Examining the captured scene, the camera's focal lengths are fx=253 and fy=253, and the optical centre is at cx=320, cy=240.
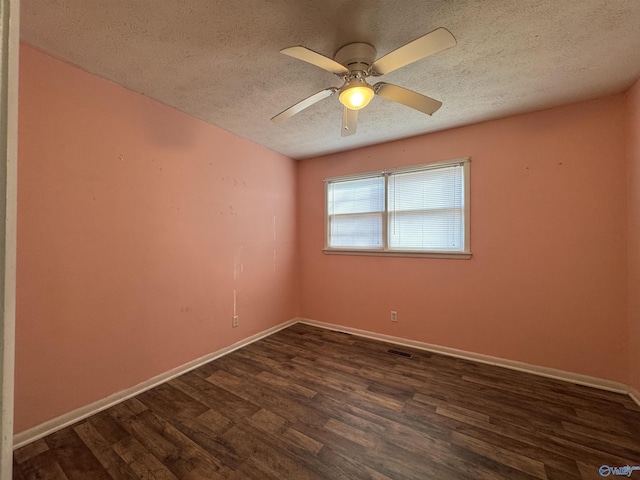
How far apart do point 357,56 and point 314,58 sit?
339 mm

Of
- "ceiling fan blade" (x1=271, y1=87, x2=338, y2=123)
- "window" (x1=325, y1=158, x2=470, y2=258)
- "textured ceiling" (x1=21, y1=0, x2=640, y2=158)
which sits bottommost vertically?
"window" (x1=325, y1=158, x2=470, y2=258)

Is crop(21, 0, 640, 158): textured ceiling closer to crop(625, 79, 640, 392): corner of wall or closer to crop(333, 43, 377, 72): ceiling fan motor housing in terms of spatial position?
A: crop(333, 43, 377, 72): ceiling fan motor housing

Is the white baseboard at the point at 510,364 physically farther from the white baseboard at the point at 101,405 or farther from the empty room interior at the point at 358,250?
the white baseboard at the point at 101,405

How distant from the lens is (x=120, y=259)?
6.83 ft

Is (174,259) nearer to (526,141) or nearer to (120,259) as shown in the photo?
(120,259)

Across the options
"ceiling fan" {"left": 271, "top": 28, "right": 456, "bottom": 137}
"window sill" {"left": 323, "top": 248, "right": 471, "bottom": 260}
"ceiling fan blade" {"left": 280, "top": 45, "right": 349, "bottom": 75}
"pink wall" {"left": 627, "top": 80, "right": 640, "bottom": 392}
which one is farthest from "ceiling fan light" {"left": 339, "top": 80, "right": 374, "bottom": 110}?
"pink wall" {"left": 627, "top": 80, "right": 640, "bottom": 392}

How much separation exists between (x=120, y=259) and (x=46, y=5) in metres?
1.61

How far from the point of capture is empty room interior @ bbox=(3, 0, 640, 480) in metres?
1.51

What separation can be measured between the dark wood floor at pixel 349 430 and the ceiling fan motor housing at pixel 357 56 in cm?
245

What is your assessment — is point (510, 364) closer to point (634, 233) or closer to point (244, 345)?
point (634, 233)

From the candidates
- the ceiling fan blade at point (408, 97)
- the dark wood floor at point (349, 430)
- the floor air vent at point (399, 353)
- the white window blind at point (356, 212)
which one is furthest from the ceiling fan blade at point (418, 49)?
the floor air vent at point (399, 353)

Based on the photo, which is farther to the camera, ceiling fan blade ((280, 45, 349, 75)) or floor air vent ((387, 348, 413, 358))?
floor air vent ((387, 348, 413, 358))

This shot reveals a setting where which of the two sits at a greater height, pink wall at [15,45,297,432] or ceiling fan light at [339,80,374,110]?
ceiling fan light at [339,80,374,110]

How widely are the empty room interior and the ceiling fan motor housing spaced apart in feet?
0.07
